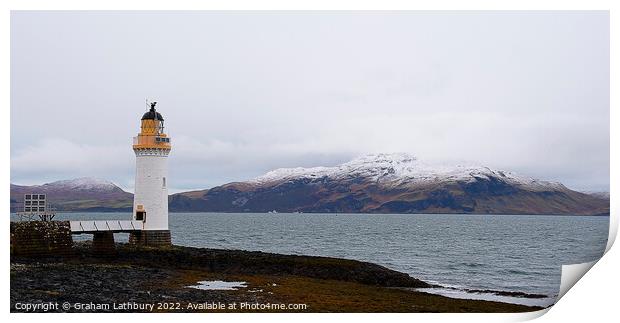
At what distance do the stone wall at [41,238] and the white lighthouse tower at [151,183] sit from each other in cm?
305

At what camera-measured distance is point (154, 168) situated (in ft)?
89.7

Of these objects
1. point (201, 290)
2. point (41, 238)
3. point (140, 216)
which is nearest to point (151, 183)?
point (140, 216)

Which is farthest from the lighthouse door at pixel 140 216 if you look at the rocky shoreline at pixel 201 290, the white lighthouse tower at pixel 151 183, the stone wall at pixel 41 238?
the stone wall at pixel 41 238

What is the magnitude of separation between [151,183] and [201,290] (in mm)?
8262

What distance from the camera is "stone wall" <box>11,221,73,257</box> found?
23.8 metres

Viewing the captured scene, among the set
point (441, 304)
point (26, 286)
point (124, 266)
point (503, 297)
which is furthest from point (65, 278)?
point (503, 297)

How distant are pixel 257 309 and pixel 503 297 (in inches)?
397

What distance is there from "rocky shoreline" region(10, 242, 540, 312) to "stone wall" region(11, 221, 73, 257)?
0.45m

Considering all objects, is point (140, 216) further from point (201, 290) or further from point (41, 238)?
point (201, 290)

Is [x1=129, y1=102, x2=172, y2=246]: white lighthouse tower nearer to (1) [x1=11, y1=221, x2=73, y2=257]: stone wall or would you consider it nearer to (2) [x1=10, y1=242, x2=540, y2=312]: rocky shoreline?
(2) [x1=10, y1=242, x2=540, y2=312]: rocky shoreline

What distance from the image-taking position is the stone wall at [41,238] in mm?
23828

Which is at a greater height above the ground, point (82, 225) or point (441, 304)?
point (82, 225)

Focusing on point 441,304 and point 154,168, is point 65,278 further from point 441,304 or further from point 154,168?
point 441,304
